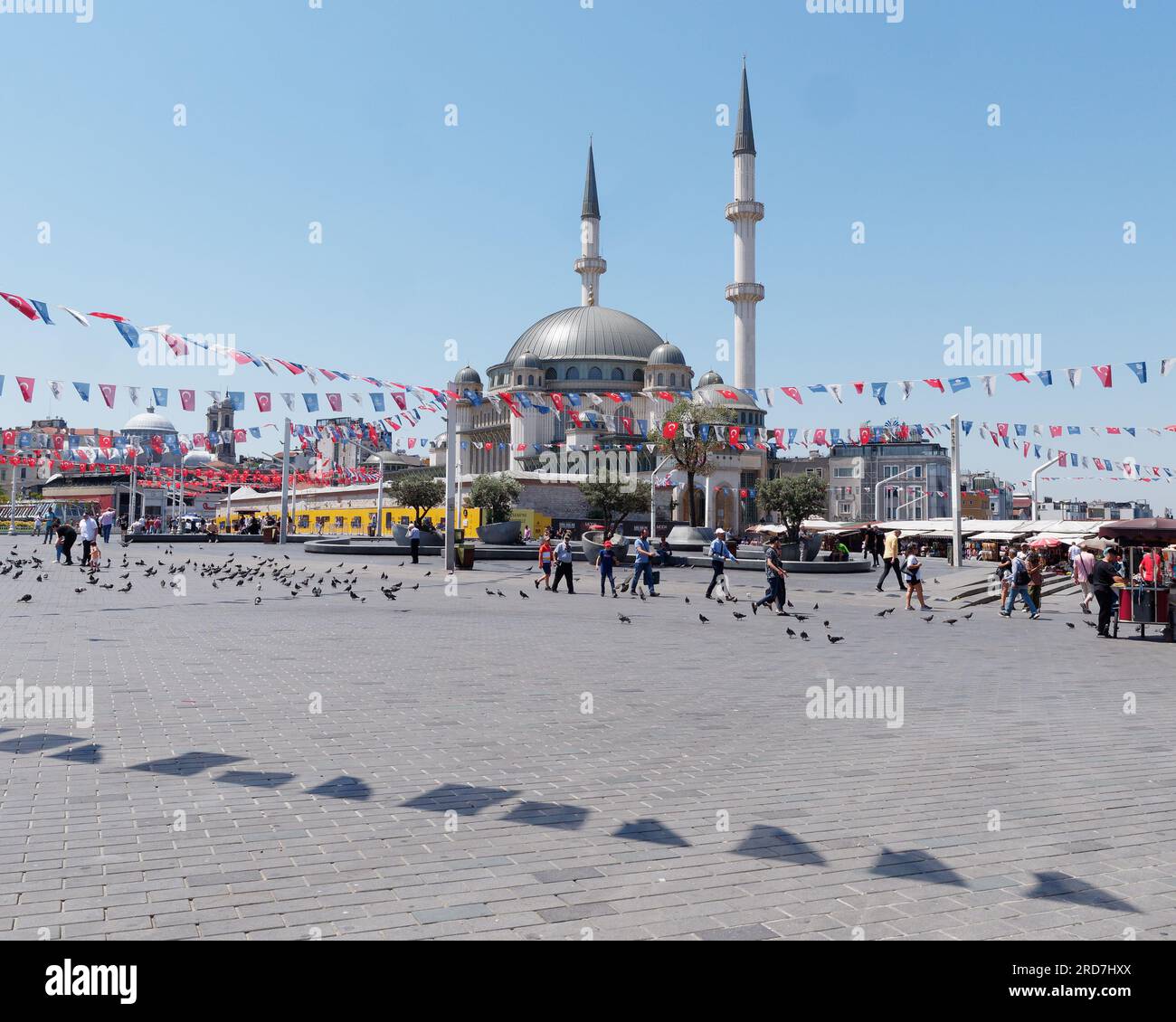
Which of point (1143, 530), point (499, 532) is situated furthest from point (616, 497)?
point (1143, 530)

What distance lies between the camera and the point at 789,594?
74.5 feet

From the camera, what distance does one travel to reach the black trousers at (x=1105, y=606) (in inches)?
564

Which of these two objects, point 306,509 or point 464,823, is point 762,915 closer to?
point 464,823

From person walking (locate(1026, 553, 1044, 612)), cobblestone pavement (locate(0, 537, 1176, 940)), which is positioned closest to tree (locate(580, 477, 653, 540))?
person walking (locate(1026, 553, 1044, 612))

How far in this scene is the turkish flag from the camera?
1583cm

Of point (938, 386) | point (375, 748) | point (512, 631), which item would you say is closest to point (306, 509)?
point (938, 386)

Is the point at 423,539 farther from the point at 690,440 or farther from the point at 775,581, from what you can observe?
the point at 775,581

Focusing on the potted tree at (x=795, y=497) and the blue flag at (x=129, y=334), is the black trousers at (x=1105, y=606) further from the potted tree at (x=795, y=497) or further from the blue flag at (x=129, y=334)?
the potted tree at (x=795, y=497)

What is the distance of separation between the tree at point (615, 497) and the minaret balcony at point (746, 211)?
19.8 m

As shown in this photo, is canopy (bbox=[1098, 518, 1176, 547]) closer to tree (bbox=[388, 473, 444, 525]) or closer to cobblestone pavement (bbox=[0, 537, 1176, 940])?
cobblestone pavement (bbox=[0, 537, 1176, 940])

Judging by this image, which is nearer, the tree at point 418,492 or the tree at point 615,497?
the tree at point 418,492

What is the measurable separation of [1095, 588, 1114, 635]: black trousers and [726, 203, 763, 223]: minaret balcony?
60678mm

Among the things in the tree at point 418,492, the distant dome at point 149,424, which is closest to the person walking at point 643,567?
the tree at point 418,492
